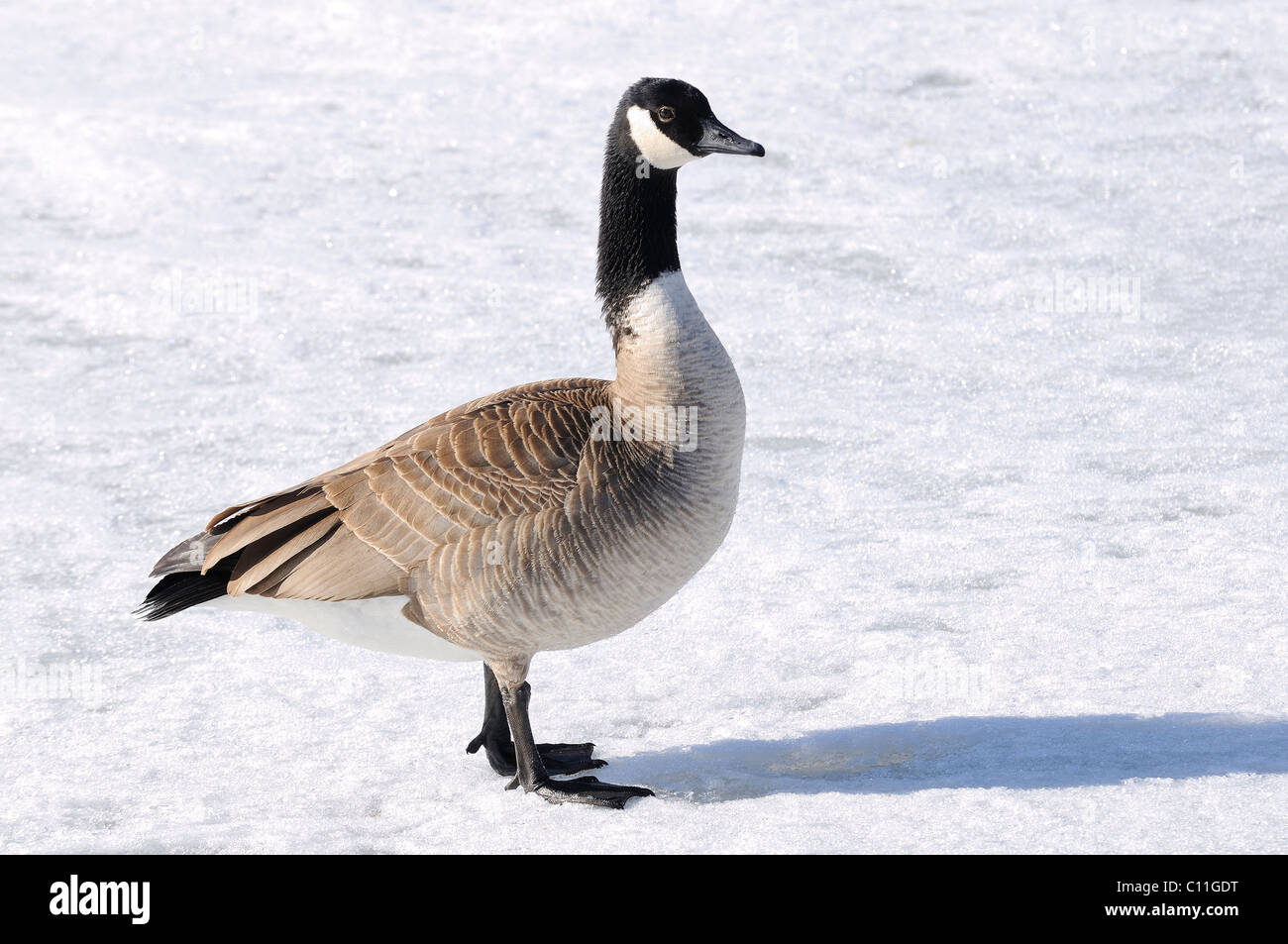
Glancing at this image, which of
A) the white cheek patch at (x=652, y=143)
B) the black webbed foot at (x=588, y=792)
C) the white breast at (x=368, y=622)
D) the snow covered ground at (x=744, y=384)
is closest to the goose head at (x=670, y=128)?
the white cheek patch at (x=652, y=143)

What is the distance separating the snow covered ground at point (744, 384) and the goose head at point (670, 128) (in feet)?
6.27

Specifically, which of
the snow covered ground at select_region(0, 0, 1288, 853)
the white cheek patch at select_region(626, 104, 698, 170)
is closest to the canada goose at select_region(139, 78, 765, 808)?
the white cheek patch at select_region(626, 104, 698, 170)

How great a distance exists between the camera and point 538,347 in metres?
8.66

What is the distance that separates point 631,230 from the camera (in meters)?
4.88

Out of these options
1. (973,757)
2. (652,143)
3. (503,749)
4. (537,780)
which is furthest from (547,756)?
(652,143)

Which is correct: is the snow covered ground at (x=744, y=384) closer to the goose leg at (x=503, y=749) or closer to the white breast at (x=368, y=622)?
the goose leg at (x=503, y=749)

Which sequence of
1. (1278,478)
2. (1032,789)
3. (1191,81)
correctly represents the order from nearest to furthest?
(1032,789)
(1278,478)
(1191,81)

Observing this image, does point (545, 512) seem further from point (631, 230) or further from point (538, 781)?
point (631, 230)

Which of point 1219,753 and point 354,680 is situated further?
point 354,680

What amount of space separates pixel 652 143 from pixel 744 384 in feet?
10.9

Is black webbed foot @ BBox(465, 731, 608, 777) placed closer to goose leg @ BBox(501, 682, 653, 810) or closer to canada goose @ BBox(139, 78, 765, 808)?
canada goose @ BBox(139, 78, 765, 808)
